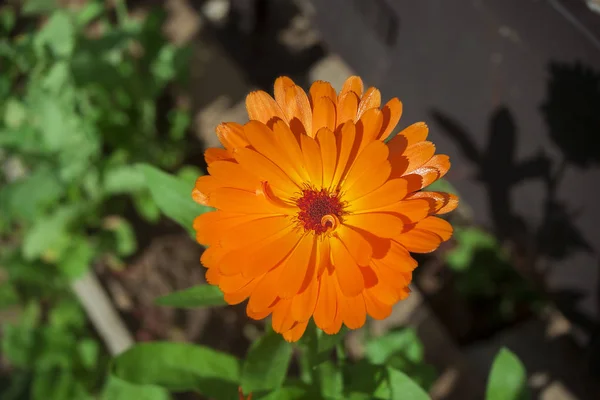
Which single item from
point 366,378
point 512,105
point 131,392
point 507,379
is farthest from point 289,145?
point 131,392

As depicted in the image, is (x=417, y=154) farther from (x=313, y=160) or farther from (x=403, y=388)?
(x=403, y=388)

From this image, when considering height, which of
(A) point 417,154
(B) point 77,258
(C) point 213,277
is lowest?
(B) point 77,258

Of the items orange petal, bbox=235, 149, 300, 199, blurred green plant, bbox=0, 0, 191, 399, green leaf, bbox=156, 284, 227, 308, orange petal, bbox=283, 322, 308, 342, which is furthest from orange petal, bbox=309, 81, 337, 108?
blurred green plant, bbox=0, 0, 191, 399

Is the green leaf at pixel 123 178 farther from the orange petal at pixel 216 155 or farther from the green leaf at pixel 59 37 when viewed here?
the orange petal at pixel 216 155

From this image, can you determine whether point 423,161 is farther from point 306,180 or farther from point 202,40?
point 202,40

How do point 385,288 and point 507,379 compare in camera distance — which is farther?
point 507,379
